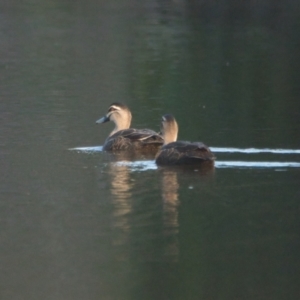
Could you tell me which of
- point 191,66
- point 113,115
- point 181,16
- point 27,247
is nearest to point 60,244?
point 27,247

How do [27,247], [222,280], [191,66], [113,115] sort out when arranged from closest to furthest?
[222,280], [27,247], [113,115], [191,66]

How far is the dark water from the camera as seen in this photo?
27.7 feet

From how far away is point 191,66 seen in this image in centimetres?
2594

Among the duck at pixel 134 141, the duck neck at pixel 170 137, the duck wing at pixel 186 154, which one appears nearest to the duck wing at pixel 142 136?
the duck at pixel 134 141

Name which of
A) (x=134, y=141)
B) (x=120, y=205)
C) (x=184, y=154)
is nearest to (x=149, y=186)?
(x=120, y=205)

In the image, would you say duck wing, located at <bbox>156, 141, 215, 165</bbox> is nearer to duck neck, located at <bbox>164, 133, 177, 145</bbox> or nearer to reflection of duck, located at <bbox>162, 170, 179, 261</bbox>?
reflection of duck, located at <bbox>162, 170, 179, 261</bbox>

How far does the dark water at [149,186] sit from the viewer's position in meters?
8.44

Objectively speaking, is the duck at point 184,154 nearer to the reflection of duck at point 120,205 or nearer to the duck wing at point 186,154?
the duck wing at point 186,154

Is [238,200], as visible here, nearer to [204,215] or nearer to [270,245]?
[204,215]

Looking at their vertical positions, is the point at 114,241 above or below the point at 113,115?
below

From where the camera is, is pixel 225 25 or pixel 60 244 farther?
pixel 225 25

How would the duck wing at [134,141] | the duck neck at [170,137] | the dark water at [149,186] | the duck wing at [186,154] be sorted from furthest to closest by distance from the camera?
the duck wing at [134,141] < the duck neck at [170,137] < the duck wing at [186,154] < the dark water at [149,186]

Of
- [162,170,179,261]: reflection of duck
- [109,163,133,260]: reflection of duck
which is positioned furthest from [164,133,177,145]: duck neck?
[162,170,179,261]: reflection of duck

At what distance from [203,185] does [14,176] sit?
218 centimetres
